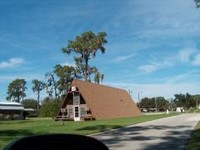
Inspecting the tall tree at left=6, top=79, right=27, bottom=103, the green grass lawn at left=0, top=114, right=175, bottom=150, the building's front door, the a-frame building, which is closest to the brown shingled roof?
the a-frame building

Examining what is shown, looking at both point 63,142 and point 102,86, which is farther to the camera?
point 102,86

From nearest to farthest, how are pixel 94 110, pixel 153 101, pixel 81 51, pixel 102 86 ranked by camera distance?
pixel 94 110 → pixel 102 86 → pixel 81 51 → pixel 153 101

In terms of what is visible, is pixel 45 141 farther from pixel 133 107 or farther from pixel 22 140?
pixel 133 107

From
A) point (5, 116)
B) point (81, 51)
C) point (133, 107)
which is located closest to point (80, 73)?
point (81, 51)

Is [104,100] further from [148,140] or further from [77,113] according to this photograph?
[148,140]

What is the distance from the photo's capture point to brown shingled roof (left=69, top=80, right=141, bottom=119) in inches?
2372

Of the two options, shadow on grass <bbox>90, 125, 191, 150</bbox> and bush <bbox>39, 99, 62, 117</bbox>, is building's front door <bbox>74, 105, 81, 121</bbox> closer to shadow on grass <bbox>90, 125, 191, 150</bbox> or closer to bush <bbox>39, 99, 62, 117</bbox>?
bush <bbox>39, 99, 62, 117</bbox>

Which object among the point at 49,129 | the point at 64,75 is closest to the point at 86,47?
the point at 64,75

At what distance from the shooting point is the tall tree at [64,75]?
87.7m

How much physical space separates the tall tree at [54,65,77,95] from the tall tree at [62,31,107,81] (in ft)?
13.5

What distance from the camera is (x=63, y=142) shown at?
396cm

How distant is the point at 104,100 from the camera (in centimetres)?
6569

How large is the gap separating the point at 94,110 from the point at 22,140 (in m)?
56.1

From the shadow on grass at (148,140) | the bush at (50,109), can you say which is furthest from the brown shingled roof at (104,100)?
the shadow on grass at (148,140)
